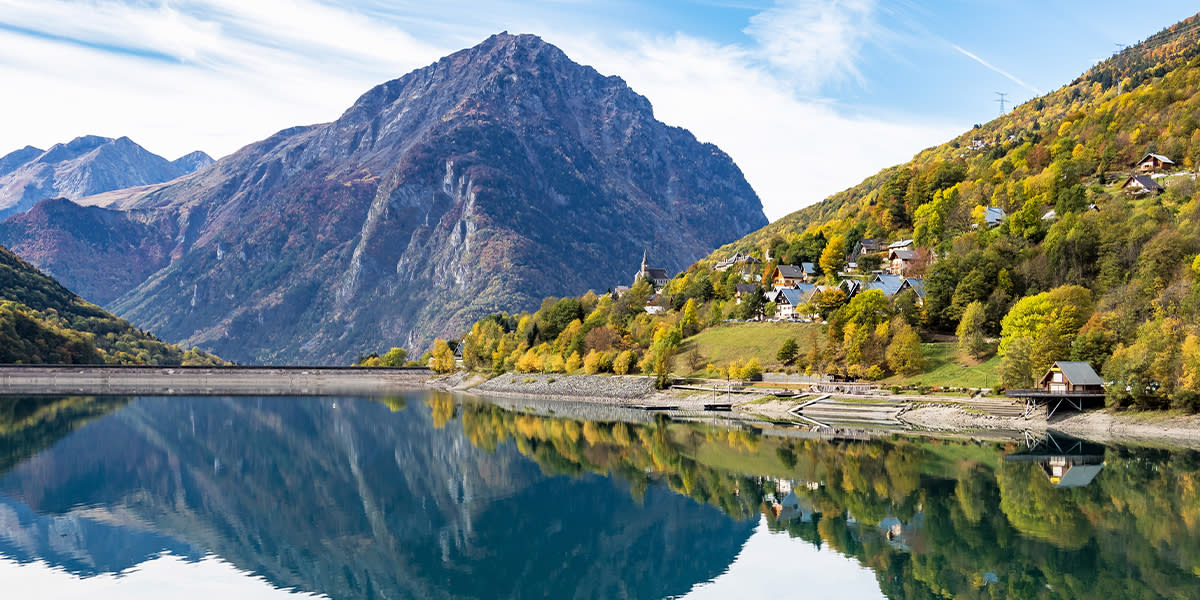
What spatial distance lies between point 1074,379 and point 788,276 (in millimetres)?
62942

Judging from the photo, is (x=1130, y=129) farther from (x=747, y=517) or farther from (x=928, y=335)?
(x=747, y=517)

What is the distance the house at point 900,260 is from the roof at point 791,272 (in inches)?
521

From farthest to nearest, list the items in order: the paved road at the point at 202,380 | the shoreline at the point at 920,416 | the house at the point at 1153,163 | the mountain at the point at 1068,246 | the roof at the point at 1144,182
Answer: the paved road at the point at 202,380 < the house at the point at 1153,163 < the roof at the point at 1144,182 < the mountain at the point at 1068,246 < the shoreline at the point at 920,416

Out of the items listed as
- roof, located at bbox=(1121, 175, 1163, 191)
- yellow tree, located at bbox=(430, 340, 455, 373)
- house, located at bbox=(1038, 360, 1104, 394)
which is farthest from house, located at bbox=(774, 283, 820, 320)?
yellow tree, located at bbox=(430, 340, 455, 373)

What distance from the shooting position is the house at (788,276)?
126m

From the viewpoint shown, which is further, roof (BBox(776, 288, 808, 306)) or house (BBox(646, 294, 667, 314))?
house (BBox(646, 294, 667, 314))

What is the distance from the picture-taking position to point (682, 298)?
138 m

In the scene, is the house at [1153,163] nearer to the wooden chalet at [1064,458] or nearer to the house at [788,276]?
the house at [788,276]

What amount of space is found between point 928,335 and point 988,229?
69.2ft

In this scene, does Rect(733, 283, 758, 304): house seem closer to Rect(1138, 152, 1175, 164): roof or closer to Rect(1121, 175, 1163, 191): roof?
Rect(1121, 175, 1163, 191): roof

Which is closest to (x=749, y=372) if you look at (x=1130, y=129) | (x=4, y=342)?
(x=1130, y=129)

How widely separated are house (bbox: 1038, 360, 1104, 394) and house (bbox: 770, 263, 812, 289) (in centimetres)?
5891

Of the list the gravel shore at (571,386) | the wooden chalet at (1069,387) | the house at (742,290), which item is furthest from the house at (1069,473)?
the house at (742,290)

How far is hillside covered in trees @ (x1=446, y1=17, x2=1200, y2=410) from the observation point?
2721 inches
